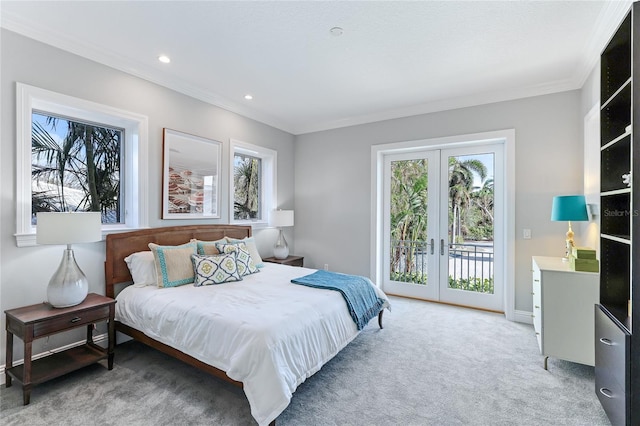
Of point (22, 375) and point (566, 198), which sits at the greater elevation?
point (566, 198)

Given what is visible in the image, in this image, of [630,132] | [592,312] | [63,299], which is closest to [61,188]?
[63,299]

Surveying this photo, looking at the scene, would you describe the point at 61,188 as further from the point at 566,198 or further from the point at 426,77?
the point at 566,198

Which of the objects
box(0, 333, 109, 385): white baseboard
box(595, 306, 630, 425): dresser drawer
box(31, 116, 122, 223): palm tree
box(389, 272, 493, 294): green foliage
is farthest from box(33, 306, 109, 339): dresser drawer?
box(389, 272, 493, 294): green foliage

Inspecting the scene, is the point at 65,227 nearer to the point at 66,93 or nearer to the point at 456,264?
the point at 66,93

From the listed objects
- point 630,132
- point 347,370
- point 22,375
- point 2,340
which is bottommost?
point 347,370

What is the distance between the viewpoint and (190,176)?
369 centimetres

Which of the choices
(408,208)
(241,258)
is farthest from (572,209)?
(241,258)

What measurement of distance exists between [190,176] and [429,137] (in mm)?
3269

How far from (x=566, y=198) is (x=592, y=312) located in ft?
3.43

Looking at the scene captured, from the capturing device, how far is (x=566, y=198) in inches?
112

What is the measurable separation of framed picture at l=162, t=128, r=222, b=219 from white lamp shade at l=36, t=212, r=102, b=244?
1.02m

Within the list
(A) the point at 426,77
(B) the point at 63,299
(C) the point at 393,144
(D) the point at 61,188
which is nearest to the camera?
(B) the point at 63,299

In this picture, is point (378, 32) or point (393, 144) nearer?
point (378, 32)

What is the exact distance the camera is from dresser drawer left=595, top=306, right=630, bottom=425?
1.62m
